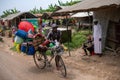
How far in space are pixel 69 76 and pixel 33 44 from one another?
216cm

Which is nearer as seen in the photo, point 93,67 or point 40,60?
point 93,67

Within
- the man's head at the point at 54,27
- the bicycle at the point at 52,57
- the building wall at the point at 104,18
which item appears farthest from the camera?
the building wall at the point at 104,18

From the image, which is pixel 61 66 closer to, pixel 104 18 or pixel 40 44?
pixel 40 44

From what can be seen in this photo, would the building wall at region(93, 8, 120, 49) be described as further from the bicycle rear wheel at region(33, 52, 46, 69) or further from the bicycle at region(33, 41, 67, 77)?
the bicycle rear wheel at region(33, 52, 46, 69)

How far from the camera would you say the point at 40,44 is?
34.5 feet

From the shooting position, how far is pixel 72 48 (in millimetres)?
16641

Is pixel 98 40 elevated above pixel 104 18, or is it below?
below

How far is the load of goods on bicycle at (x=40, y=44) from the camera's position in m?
9.67

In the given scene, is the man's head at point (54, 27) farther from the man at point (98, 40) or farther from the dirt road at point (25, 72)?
the man at point (98, 40)

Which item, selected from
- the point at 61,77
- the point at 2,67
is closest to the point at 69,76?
the point at 61,77

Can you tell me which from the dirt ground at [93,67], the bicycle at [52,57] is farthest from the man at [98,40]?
the bicycle at [52,57]

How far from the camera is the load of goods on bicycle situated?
967cm

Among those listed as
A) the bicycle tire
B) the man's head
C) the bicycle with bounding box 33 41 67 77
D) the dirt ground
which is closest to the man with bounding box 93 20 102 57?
the dirt ground

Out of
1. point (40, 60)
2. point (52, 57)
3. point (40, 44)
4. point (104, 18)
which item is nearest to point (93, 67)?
point (52, 57)
